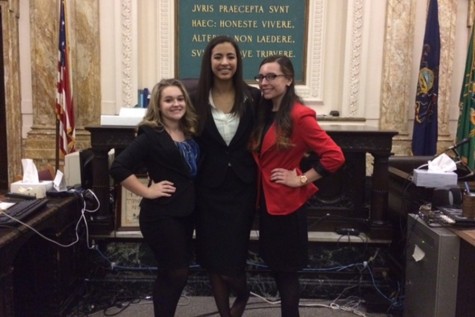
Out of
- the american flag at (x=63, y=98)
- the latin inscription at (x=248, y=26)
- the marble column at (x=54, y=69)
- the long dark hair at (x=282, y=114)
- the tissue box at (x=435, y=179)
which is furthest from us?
the latin inscription at (x=248, y=26)

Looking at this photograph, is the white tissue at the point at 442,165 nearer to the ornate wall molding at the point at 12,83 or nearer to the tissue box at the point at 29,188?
the tissue box at the point at 29,188

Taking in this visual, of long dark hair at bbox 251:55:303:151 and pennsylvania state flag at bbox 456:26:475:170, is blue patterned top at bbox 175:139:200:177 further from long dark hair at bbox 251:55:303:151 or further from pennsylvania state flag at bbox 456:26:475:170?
pennsylvania state flag at bbox 456:26:475:170

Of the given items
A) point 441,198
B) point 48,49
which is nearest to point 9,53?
point 48,49

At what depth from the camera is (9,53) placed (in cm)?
407

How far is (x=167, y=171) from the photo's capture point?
1.81m

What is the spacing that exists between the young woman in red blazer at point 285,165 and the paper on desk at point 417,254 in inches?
27.4

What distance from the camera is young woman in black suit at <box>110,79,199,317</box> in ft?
5.81

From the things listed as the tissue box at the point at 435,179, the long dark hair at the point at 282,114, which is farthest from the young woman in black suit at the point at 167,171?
the tissue box at the point at 435,179

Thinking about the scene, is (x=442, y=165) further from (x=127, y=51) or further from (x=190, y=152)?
(x=127, y=51)

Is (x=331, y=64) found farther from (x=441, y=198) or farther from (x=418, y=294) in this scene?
(x=418, y=294)

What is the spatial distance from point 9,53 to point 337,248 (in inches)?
135

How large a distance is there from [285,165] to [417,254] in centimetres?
93

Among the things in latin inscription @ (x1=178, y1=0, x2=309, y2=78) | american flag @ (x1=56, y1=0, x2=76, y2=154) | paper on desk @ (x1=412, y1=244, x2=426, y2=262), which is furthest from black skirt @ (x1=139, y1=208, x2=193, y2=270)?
latin inscription @ (x1=178, y1=0, x2=309, y2=78)

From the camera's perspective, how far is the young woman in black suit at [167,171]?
5.81ft
